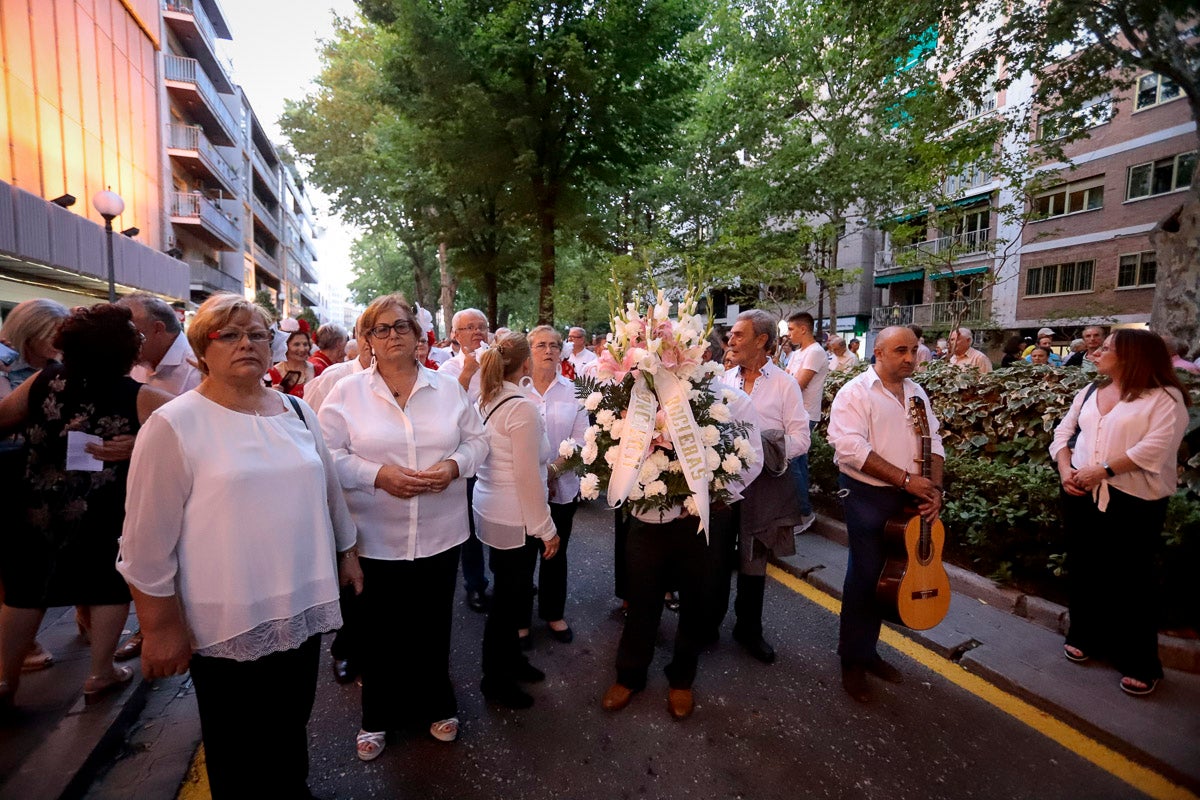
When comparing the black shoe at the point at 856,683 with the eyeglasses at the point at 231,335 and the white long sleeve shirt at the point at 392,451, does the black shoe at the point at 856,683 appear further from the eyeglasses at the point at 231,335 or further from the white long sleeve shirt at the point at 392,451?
the eyeglasses at the point at 231,335

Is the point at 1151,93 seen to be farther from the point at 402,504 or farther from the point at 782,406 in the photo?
the point at 402,504

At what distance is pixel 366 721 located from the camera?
9.16ft

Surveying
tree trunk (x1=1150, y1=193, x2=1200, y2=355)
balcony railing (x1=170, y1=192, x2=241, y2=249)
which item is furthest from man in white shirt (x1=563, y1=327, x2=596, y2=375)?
→ balcony railing (x1=170, y1=192, x2=241, y2=249)

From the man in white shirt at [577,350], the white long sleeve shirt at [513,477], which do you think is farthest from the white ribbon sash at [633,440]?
the man in white shirt at [577,350]

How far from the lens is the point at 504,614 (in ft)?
10.6

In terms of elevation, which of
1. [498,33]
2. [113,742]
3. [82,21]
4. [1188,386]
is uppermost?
[82,21]

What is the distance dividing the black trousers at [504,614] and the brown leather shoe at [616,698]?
1.74 ft

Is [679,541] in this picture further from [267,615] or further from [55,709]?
[55,709]

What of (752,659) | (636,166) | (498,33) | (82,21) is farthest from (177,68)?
(752,659)

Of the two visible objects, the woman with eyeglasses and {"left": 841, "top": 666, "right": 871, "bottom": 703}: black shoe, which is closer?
the woman with eyeglasses

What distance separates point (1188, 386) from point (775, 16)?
18252 millimetres

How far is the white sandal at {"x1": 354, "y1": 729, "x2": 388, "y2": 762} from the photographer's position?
108 inches

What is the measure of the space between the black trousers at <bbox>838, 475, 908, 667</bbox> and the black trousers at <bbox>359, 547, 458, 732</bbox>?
2202mm

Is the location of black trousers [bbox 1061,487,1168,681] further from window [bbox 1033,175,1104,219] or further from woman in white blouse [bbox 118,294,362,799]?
window [bbox 1033,175,1104,219]
